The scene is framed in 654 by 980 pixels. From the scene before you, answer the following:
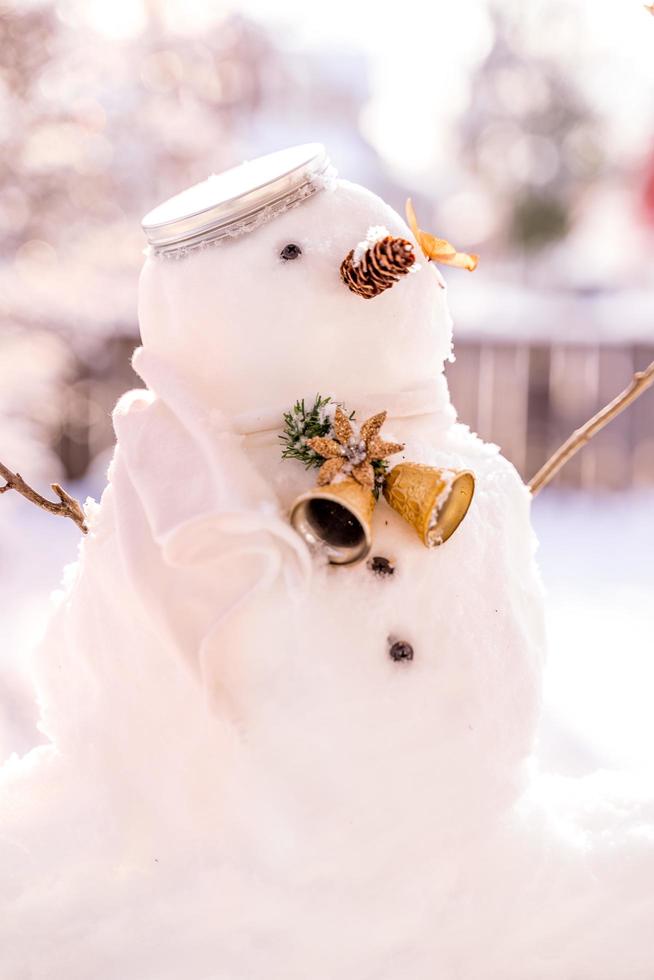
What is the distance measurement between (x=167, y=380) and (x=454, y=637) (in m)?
0.29

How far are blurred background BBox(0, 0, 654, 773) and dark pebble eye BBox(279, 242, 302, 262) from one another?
117 cm

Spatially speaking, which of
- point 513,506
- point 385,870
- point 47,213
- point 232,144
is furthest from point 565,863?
point 232,144

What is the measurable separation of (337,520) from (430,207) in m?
3.52

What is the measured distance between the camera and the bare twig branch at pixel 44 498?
2.81ft

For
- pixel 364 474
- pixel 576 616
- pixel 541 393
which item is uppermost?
pixel 541 393

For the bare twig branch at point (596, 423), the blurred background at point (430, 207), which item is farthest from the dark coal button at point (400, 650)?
the blurred background at point (430, 207)

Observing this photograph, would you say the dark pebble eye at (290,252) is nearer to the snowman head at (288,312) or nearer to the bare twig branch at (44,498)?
the snowman head at (288,312)

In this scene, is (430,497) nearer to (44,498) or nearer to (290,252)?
(290,252)

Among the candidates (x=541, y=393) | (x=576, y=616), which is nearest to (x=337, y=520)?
(x=576, y=616)

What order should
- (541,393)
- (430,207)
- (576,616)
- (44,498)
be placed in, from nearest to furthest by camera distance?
(44,498), (576,616), (541,393), (430,207)

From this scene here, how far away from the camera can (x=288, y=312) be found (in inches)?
27.3

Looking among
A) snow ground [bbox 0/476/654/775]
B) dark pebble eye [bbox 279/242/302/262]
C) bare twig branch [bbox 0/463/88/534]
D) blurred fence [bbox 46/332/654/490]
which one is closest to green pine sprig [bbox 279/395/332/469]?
dark pebble eye [bbox 279/242/302/262]

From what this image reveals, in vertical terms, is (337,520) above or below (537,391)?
below

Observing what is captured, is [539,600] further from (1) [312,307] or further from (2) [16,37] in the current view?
(2) [16,37]
